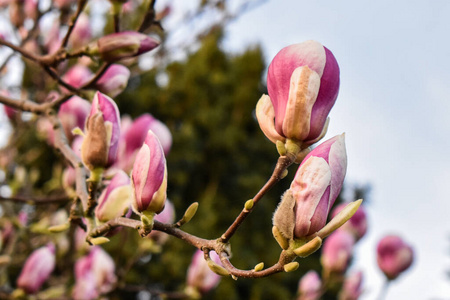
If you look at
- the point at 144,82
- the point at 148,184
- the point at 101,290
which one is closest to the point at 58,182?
the point at 101,290

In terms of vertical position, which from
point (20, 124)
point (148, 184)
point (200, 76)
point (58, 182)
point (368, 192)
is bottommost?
point (368, 192)

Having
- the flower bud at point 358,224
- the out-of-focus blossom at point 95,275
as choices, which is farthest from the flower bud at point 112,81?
the flower bud at point 358,224

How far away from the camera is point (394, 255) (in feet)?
4.58

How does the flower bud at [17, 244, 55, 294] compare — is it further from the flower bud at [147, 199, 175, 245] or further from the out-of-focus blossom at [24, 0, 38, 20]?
the out-of-focus blossom at [24, 0, 38, 20]

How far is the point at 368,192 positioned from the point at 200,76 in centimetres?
225

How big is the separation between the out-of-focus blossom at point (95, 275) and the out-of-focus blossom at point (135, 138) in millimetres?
635

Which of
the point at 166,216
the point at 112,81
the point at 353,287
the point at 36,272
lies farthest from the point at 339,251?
the point at 112,81

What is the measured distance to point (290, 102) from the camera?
0.47 m

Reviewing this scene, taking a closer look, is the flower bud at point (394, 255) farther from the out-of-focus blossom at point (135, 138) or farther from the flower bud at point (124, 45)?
the flower bud at point (124, 45)

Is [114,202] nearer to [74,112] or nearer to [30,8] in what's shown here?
[74,112]

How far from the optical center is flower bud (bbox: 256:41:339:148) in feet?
1.51

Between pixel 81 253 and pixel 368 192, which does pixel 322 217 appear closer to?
pixel 81 253

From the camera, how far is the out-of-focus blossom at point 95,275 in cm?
131

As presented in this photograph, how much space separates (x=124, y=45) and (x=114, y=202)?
227 millimetres
